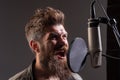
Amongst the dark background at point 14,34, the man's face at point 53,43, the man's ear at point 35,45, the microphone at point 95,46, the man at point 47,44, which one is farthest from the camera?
the dark background at point 14,34

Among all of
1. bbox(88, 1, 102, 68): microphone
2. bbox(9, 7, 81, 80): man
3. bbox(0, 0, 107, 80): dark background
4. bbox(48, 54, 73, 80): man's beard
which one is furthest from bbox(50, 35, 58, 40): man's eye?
bbox(0, 0, 107, 80): dark background

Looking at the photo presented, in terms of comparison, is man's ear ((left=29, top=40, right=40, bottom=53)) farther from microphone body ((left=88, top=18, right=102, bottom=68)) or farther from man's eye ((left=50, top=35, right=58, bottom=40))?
microphone body ((left=88, top=18, right=102, bottom=68))

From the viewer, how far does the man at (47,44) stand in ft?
4.90

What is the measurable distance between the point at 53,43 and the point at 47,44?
0.09 metres

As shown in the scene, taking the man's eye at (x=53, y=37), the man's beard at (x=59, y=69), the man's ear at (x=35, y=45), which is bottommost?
the man's beard at (x=59, y=69)

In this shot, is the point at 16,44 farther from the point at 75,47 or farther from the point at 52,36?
the point at 75,47

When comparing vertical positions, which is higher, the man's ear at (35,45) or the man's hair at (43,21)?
the man's hair at (43,21)

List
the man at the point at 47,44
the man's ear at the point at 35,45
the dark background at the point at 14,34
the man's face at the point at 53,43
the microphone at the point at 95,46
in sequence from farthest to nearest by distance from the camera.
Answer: the dark background at the point at 14,34, the man's ear at the point at 35,45, the man at the point at 47,44, the man's face at the point at 53,43, the microphone at the point at 95,46

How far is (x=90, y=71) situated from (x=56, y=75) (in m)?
0.78

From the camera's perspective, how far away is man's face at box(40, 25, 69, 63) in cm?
139

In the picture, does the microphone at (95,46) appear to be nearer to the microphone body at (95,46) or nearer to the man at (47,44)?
the microphone body at (95,46)

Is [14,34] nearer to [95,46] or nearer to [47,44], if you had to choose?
[47,44]

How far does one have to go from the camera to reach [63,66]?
150 cm

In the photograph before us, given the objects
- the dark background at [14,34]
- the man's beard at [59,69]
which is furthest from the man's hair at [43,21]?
the dark background at [14,34]
